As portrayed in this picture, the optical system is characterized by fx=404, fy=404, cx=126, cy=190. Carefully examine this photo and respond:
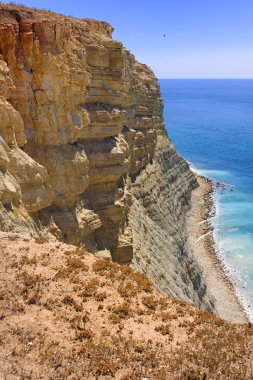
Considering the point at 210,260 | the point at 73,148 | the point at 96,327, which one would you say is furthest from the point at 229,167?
the point at 96,327

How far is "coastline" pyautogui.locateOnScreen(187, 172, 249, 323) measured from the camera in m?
43.8

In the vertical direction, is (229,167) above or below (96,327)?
below

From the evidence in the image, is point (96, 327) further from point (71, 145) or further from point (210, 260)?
point (210, 260)

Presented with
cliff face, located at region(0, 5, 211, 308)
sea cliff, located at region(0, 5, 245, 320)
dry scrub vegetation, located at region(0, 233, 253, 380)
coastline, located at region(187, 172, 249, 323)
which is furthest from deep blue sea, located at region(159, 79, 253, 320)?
dry scrub vegetation, located at region(0, 233, 253, 380)

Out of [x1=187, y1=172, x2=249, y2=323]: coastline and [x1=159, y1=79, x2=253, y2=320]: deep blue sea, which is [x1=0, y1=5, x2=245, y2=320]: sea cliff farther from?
[x1=159, y1=79, x2=253, y2=320]: deep blue sea

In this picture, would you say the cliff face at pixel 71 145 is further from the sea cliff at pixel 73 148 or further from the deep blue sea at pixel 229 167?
the deep blue sea at pixel 229 167

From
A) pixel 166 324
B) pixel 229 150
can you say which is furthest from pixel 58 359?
pixel 229 150

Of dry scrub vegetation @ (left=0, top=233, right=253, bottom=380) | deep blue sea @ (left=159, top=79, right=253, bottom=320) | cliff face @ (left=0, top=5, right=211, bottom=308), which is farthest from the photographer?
deep blue sea @ (left=159, top=79, right=253, bottom=320)

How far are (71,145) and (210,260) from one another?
33439 mm

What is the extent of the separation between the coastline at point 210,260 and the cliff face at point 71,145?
3700mm

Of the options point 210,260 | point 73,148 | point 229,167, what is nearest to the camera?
point 73,148

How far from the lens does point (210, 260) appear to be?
53.7 m

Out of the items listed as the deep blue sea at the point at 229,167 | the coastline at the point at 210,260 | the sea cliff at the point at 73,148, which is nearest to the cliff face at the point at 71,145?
the sea cliff at the point at 73,148

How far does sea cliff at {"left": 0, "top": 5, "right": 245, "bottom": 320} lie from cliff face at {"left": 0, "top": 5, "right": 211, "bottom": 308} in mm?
Result: 60
